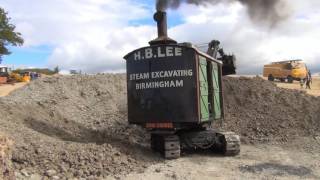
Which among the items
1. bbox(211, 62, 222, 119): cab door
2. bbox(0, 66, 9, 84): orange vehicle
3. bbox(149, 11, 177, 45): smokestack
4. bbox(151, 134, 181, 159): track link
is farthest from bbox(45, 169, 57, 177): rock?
bbox(0, 66, 9, 84): orange vehicle

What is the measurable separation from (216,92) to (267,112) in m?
5.49

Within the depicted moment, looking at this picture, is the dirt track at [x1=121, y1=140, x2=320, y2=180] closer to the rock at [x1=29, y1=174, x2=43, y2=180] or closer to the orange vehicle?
the rock at [x1=29, y1=174, x2=43, y2=180]

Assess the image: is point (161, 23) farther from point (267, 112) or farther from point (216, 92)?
point (267, 112)

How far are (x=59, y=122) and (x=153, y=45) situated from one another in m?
4.98

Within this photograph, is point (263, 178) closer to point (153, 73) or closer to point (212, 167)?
point (212, 167)

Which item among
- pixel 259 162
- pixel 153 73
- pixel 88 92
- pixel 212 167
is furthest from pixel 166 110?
pixel 88 92

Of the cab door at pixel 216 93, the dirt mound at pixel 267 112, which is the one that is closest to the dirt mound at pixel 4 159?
the cab door at pixel 216 93

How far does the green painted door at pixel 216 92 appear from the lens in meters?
15.9

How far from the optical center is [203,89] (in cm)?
1458

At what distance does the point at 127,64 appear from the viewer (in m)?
15.0

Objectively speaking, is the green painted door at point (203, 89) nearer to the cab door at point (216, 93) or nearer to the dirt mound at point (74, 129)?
the cab door at point (216, 93)

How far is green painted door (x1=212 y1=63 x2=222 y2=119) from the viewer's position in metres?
15.9

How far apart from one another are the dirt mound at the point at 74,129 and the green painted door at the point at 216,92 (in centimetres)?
266

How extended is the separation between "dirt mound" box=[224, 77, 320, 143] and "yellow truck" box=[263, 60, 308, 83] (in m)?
22.7
